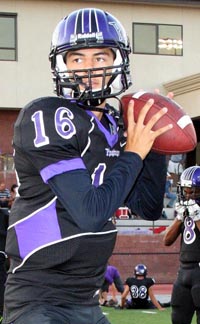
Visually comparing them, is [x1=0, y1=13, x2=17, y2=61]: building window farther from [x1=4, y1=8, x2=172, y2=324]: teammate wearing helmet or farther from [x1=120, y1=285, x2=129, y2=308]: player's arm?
[x1=4, y1=8, x2=172, y2=324]: teammate wearing helmet

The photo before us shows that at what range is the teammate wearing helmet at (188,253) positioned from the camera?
7332 millimetres

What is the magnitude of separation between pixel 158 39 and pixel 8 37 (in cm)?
474

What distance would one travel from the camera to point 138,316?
11.9 meters

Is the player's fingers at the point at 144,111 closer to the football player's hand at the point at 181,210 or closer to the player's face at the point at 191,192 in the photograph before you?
the football player's hand at the point at 181,210

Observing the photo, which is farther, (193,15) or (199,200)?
(193,15)

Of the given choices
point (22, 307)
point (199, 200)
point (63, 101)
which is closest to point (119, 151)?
point (63, 101)

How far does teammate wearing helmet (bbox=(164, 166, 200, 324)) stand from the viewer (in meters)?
7.33

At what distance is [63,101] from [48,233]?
20.7 inches

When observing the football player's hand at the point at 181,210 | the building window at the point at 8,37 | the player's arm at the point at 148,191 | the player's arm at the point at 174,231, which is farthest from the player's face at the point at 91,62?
the building window at the point at 8,37

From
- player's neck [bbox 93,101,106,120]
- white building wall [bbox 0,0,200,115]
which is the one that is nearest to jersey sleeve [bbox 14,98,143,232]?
player's neck [bbox 93,101,106,120]

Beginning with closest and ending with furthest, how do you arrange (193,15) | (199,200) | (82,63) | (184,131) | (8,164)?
(82,63) < (184,131) < (199,200) < (8,164) < (193,15)

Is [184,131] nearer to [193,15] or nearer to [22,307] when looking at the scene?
[22,307]

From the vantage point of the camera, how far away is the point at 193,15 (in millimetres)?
23844

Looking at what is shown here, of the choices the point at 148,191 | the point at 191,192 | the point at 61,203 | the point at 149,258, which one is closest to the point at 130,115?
the point at 148,191
